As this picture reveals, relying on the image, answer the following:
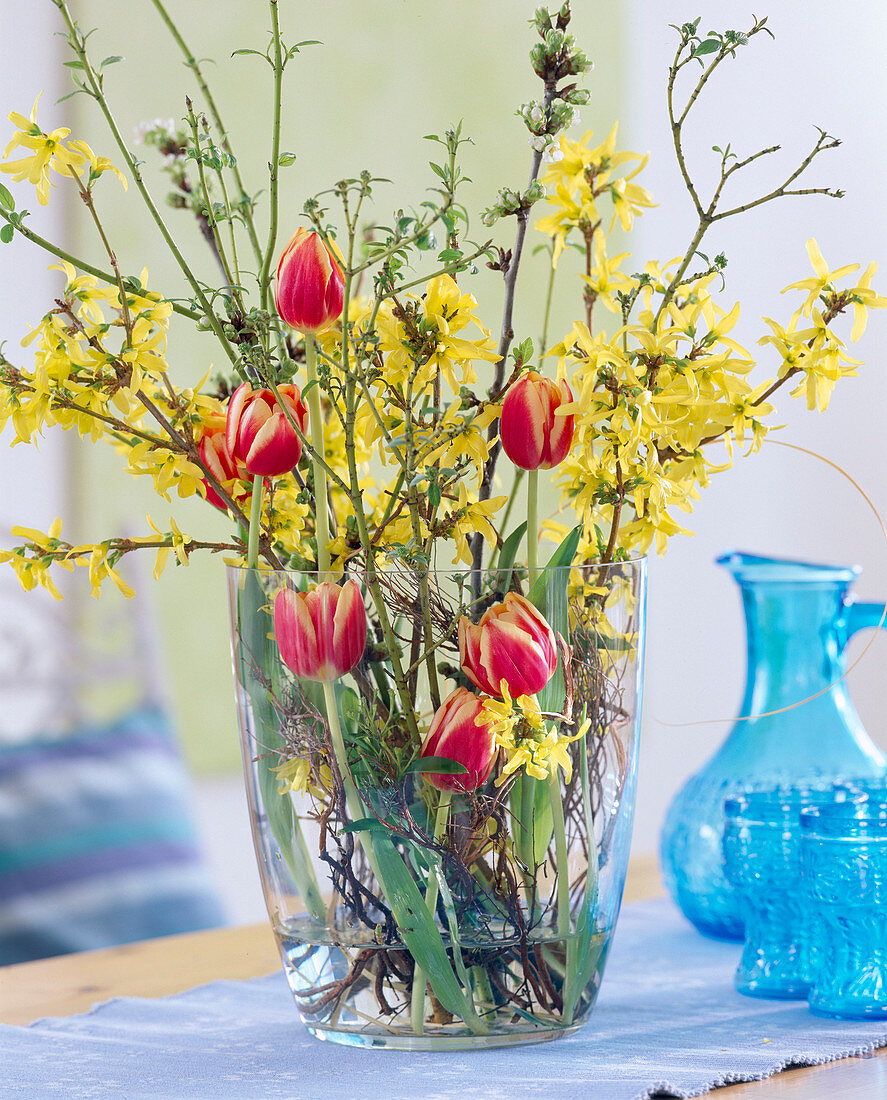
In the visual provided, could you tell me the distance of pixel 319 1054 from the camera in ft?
2.11

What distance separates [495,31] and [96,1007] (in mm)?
1765

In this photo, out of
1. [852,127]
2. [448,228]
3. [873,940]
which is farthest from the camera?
[852,127]

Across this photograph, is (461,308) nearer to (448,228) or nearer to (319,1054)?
(448,228)

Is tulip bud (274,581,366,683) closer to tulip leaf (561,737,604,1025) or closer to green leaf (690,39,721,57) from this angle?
tulip leaf (561,737,604,1025)

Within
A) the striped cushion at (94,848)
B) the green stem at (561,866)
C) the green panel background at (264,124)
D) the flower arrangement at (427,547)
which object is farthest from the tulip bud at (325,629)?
the green panel background at (264,124)

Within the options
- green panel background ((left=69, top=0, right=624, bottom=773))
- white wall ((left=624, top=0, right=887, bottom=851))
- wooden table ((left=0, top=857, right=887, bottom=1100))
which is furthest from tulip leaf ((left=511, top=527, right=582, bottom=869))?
green panel background ((left=69, top=0, right=624, bottom=773))

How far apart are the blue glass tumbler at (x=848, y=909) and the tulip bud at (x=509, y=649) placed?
0.69 feet

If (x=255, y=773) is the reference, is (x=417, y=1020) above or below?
below

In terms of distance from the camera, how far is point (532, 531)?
61 cm

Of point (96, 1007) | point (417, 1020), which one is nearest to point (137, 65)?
point (96, 1007)

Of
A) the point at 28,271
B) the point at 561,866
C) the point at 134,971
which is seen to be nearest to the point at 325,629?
the point at 561,866

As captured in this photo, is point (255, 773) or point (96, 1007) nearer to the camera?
point (255, 773)

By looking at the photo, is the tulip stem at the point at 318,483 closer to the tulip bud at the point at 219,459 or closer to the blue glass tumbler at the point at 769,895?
the tulip bud at the point at 219,459

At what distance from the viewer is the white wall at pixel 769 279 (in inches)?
71.7
